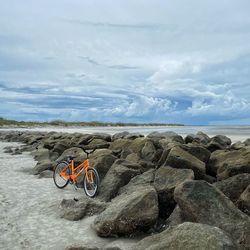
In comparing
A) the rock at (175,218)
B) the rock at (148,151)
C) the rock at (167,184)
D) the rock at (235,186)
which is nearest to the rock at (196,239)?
the rock at (175,218)

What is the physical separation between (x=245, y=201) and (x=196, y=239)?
9.99 feet

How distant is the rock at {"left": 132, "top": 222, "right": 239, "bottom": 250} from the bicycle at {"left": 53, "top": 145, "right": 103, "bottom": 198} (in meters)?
6.14

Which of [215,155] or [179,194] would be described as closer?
[179,194]

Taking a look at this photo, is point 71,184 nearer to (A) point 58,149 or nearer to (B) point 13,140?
(A) point 58,149

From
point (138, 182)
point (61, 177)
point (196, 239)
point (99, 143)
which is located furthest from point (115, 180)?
point (99, 143)

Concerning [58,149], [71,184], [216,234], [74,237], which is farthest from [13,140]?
[216,234]

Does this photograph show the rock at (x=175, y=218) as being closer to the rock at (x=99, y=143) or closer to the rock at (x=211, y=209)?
the rock at (x=211, y=209)

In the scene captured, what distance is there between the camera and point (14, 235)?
8.84 meters

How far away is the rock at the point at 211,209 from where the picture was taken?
23.5 ft

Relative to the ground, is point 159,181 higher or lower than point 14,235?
higher

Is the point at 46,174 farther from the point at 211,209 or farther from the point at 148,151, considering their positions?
the point at 211,209

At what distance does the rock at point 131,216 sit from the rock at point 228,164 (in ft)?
11.3

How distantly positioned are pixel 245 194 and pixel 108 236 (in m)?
3.20

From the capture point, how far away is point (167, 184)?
32.4ft
